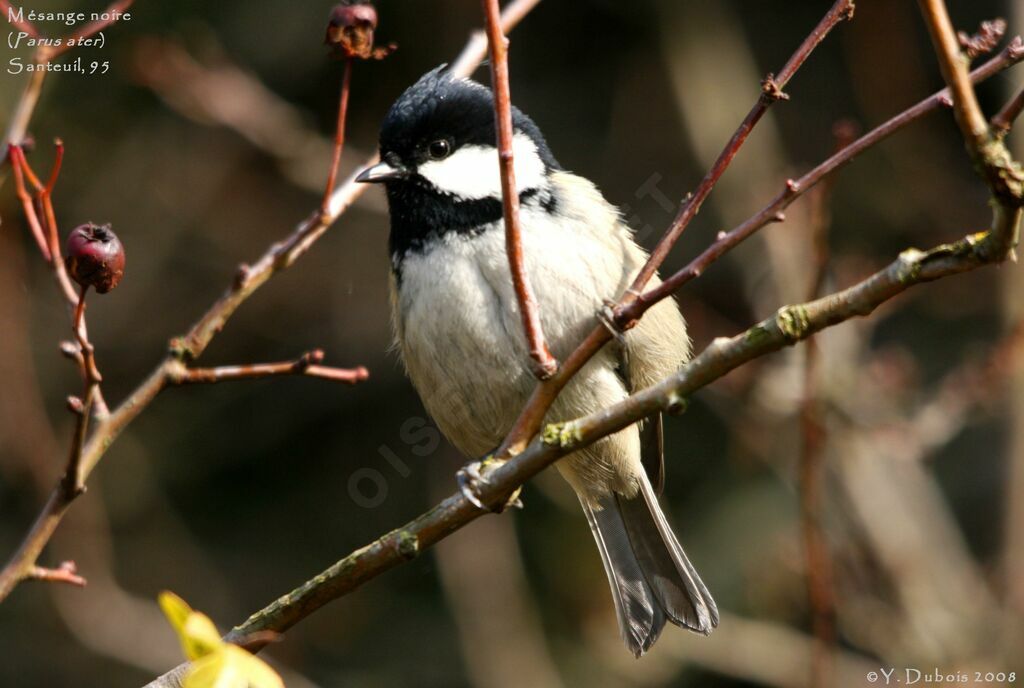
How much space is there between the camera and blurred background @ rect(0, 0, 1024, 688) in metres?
4.34

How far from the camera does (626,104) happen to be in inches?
231

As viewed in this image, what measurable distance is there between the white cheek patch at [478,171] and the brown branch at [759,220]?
82 centimetres

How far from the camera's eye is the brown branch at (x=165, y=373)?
1865 millimetres

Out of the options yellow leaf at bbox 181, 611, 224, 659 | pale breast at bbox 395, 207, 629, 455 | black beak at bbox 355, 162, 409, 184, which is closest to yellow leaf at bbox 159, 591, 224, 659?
yellow leaf at bbox 181, 611, 224, 659

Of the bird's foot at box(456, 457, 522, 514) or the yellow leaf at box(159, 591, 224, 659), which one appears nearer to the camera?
the yellow leaf at box(159, 591, 224, 659)

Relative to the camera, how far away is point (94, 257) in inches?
71.8

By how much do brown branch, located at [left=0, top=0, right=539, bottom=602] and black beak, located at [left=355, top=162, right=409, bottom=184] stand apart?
3 cm

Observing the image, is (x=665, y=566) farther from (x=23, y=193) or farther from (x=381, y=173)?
(x=23, y=193)

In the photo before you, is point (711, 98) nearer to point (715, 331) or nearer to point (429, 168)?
point (715, 331)

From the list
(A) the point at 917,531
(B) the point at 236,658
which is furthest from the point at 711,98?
(B) the point at 236,658

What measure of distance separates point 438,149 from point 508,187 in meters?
1.04

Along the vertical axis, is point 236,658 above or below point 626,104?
below

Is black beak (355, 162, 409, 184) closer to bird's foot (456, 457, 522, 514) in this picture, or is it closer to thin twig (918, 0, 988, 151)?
bird's foot (456, 457, 522, 514)

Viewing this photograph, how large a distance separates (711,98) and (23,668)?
4.26 metres
